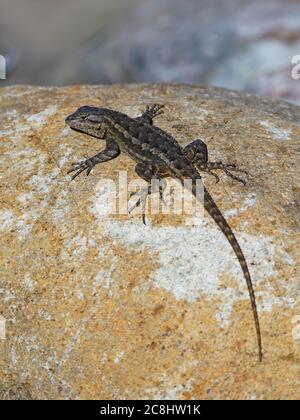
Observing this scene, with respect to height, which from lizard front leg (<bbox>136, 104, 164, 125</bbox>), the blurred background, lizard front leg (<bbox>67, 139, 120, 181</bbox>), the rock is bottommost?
the blurred background

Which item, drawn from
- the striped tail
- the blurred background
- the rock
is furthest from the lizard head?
the blurred background

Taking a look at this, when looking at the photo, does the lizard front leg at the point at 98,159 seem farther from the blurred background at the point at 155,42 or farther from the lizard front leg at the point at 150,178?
the blurred background at the point at 155,42

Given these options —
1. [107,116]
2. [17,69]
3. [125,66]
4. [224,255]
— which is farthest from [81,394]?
[17,69]

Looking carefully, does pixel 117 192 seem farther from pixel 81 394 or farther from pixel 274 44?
pixel 274 44

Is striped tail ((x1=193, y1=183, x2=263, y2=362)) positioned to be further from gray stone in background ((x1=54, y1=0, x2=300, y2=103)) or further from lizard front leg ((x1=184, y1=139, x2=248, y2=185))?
gray stone in background ((x1=54, y1=0, x2=300, y2=103))

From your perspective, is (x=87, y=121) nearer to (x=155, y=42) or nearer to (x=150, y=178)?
(x=150, y=178)

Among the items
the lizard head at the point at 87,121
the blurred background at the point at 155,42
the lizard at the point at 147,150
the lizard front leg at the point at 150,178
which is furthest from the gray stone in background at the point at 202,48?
the lizard front leg at the point at 150,178

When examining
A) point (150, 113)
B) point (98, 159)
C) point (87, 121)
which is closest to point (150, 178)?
point (98, 159)
